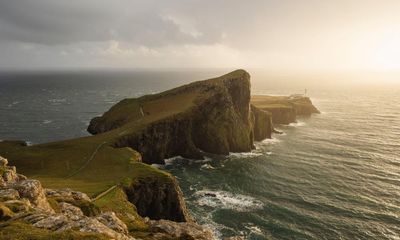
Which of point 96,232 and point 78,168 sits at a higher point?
point 96,232

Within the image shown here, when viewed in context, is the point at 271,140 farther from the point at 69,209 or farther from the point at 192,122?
the point at 69,209

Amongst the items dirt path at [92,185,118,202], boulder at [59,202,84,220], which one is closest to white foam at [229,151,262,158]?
dirt path at [92,185,118,202]

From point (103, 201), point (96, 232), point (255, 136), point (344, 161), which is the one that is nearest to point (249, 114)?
point (255, 136)

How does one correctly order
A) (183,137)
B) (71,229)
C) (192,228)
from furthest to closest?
(183,137), (192,228), (71,229)

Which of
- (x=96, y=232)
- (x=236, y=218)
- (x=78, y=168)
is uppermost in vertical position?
(x=96, y=232)

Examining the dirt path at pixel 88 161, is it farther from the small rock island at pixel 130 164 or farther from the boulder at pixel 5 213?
the boulder at pixel 5 213

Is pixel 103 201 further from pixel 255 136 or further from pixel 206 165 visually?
pixel 255 136

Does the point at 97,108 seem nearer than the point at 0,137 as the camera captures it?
No
